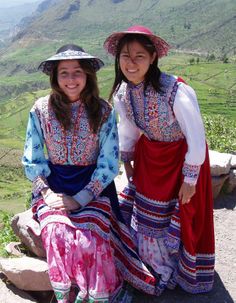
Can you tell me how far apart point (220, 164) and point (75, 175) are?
6.58 feet

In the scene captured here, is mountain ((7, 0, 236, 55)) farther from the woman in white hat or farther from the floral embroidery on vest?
the woman in white hat

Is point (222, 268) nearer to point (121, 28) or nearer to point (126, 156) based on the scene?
point (126, 156)

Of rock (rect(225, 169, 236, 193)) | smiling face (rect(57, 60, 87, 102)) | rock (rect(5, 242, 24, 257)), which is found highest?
smiling face (rect(57, 60, 87, 102))

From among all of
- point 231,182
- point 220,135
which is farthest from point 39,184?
point 220,135

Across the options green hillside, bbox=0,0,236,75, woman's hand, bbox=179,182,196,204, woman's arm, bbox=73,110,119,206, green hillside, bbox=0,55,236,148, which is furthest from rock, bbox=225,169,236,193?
green hillside, bbox=0,0,236,75

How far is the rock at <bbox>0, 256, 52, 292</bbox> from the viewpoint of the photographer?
3.07 m

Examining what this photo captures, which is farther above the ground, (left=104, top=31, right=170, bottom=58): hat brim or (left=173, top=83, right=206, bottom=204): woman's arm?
(left=104, top=31, right=170, bottom=58): hat brim

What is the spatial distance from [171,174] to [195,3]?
187 m

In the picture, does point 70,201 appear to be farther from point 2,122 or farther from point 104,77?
point 104,77

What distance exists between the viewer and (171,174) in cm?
306

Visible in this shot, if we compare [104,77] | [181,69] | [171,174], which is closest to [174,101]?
[171,174]

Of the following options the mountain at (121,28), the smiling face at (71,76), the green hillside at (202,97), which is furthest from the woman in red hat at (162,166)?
the mountain at (121,28)

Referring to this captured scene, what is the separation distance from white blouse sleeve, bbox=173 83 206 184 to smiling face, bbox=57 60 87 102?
666 millimetres

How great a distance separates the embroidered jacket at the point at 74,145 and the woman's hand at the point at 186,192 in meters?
0.49
